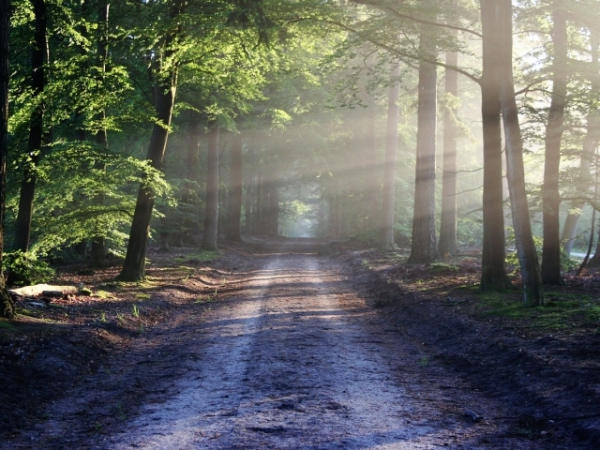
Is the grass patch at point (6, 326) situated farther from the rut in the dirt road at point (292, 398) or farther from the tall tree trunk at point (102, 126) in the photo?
the tall tree trunk at point (102, 126)

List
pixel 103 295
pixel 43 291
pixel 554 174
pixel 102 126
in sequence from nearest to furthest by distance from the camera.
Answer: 1. pixel 43 291
2. pixel 103 295
3. pixel 554 174
4. pixel 102 126

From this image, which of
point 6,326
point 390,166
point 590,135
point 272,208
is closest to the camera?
point 6,326

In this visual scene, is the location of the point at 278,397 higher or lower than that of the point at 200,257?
lower

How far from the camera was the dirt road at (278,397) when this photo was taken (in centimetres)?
546

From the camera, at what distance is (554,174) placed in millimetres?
15312

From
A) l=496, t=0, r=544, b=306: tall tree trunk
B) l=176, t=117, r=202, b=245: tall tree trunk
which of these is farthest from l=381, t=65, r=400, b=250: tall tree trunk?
l=496, t=0, r=544, b=306: tall tree trunk

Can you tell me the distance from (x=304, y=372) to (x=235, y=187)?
2984 cm

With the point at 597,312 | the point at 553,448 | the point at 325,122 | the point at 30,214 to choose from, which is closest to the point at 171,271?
the point at 30,214

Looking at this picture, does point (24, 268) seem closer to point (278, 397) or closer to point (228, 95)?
point (278, 397)

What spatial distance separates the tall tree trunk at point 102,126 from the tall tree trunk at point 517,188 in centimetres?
940

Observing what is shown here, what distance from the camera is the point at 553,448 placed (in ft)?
17.3

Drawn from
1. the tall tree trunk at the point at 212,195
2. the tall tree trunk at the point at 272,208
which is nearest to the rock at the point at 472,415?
the tall tree trunk at the point at 212,195

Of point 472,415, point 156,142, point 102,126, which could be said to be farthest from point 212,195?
point 472,415

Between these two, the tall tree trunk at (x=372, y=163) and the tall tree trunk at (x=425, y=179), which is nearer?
the tall tree trunk at (x=425, y=179)
